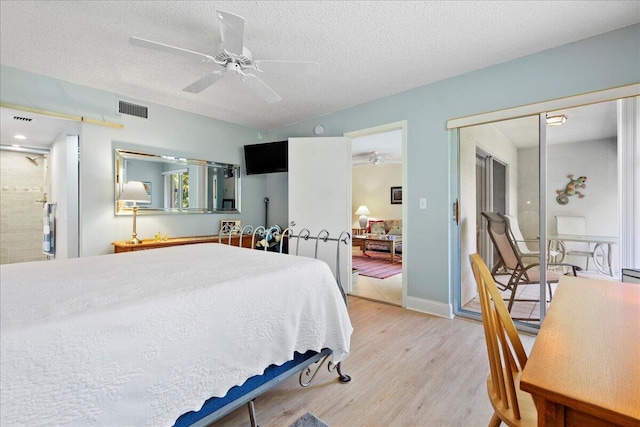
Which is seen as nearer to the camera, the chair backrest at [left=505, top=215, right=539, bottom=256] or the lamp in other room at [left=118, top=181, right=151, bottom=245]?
the chair backrest at [left=505, top=215, right=539, bottom=256]

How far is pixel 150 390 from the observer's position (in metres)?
0.95

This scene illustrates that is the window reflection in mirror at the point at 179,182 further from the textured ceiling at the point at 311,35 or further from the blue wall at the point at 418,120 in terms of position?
the textured ceiling at the point at 311,35

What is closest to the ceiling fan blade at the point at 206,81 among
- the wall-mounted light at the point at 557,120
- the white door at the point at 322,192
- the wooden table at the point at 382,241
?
the white door at the point at 322,192

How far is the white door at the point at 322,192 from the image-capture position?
372 centimetres

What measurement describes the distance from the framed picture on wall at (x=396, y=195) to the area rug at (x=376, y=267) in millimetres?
2145

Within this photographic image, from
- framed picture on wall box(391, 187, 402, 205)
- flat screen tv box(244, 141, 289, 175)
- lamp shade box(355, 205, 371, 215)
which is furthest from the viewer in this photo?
lamp shade box(355, 205, 371, 215)

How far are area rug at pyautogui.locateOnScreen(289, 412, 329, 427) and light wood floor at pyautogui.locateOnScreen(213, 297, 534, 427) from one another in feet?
0.11

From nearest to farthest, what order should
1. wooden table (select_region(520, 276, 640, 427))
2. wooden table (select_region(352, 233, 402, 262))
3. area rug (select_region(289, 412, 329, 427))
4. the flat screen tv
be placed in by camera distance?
wooden table (select_region(520, 276, 640, 427)) → area rug (select_region(289, 412, 329, 427)) → the flat screen tv → wooden table (select_region(352, 233, 402, 262))

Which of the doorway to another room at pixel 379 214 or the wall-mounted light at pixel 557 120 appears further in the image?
the doorway to another room at pixel 379 214

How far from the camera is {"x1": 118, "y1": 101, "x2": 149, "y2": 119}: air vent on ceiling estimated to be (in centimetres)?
331

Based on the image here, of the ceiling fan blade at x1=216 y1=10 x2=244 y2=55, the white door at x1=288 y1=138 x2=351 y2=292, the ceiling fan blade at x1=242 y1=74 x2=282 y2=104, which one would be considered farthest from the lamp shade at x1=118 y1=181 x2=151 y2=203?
the ceiling fan blade at x1=216 y1=10 x2=244 y2=55

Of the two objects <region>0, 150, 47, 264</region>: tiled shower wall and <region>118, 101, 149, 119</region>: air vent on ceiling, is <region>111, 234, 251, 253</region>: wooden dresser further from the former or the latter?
<region>0, 150, 47, 264</region>: tiled shower wall

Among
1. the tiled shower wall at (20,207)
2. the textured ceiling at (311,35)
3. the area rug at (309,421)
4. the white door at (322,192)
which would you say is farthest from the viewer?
the tiled shower wall at (20,207)

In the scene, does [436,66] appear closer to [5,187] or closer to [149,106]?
[149,106]
